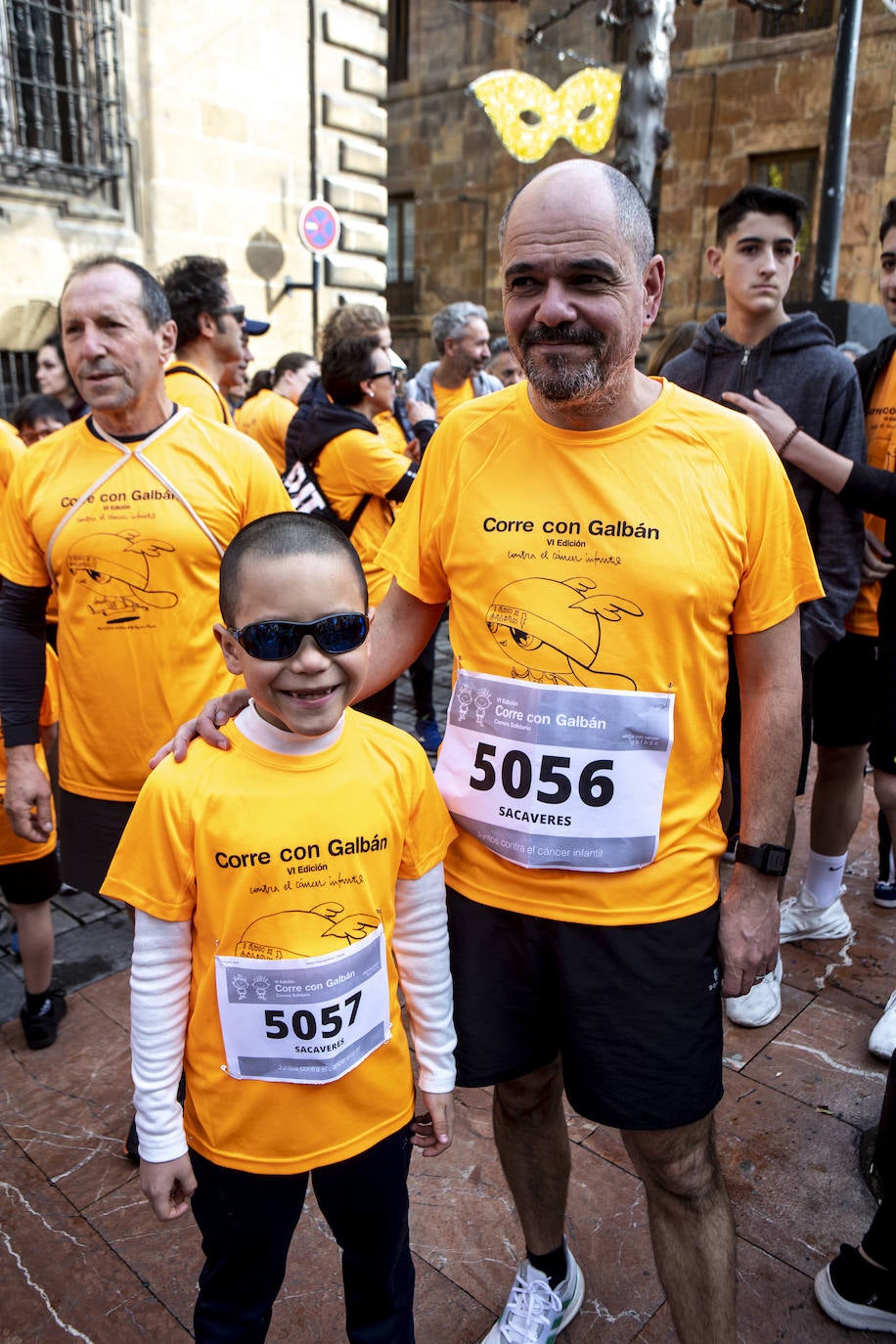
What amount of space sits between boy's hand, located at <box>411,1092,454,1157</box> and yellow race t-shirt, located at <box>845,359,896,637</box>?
2.11 m

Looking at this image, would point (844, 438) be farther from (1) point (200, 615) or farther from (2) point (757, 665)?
(1) point (200, 615)

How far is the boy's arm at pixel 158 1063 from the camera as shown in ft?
4.83

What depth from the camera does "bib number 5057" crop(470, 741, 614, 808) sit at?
5.27ft

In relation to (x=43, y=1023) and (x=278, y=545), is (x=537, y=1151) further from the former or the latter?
(x=43, y=1023)

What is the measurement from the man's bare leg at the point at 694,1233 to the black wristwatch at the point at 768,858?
46 cm

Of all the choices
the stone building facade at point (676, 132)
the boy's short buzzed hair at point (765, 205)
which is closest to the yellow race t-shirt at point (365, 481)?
the boy's short buzzed hair at point (765, 205)

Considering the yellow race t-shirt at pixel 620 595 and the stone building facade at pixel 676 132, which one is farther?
the stone building facade at pixel 676 132

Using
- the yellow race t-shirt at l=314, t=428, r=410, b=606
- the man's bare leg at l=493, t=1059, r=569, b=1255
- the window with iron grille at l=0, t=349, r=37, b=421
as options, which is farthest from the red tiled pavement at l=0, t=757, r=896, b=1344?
the window with iron grille at l=0, t=349, r=37, b=421

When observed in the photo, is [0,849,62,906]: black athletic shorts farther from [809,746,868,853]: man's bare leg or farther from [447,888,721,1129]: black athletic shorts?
[809,746,868,853]: man's bare leg

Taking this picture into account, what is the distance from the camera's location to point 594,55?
16406mm

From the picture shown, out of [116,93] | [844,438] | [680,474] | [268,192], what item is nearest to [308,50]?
[268,192]

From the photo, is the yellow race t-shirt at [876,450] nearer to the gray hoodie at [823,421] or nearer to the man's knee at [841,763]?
the gray hoodie at [823,421]

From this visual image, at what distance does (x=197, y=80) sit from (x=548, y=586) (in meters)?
8.53

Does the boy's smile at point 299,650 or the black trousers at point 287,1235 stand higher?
the boy's smile at point 299,650
